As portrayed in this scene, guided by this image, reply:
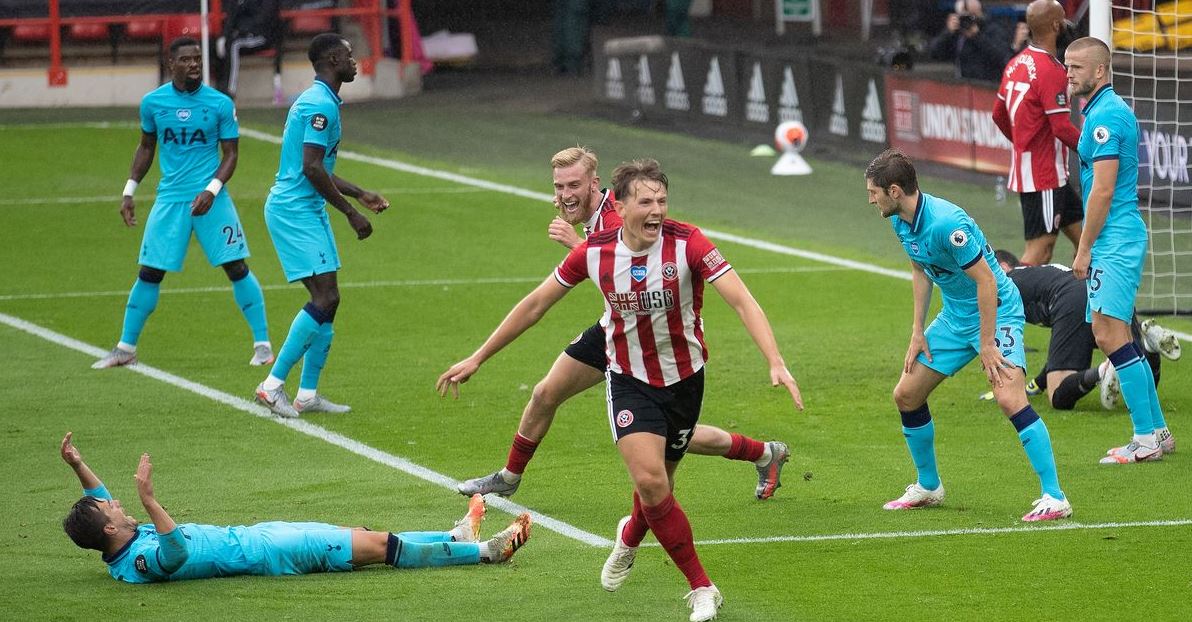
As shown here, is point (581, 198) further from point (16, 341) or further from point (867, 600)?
point (16, 341)

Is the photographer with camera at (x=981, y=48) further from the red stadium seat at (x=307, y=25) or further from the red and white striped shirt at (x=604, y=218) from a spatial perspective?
the red and white striped shirt at (x=604, y=218)

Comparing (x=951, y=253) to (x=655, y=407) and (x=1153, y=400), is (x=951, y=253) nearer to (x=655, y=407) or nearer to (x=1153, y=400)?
(x=655, y=407)

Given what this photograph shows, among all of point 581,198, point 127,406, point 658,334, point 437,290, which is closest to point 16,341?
point 127,406

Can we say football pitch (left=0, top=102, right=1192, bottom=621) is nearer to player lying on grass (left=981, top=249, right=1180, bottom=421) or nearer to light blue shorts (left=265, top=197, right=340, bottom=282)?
player lying on grass (left=981, top=249, right=1180, bottom=421)

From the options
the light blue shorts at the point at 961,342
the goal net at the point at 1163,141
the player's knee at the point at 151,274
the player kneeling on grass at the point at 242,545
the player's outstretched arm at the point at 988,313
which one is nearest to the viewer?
the player kneeling on grass at the point at 242,545

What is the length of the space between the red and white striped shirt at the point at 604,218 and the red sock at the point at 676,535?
1.67 meters

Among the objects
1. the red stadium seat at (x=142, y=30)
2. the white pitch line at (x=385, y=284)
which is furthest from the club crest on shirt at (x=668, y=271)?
the red stadium seat at (x=142, y=30)

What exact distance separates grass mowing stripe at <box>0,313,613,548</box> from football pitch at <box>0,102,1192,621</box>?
3 centimetres

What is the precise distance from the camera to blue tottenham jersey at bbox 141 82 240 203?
12.5 meters

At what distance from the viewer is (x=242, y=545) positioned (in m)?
7.57

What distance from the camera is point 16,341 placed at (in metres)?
13.6

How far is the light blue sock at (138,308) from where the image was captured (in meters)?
12.6

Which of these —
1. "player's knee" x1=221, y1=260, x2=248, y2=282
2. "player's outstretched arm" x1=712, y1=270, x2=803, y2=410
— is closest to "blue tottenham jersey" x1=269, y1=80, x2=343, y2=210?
"player's knee" x1=221, y1=260, x2=248, y2=282

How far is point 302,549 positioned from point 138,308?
17.9 ft
